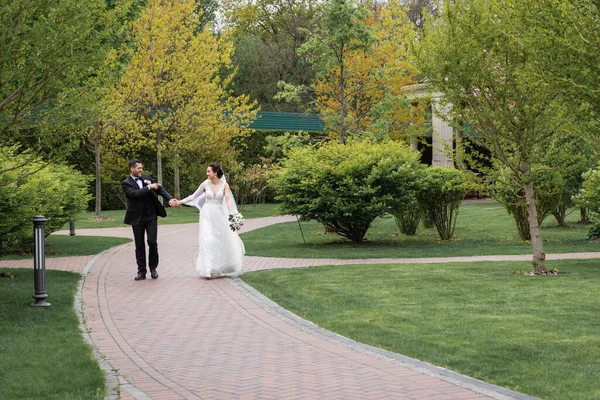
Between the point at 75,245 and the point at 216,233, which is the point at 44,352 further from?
the point at 75,245

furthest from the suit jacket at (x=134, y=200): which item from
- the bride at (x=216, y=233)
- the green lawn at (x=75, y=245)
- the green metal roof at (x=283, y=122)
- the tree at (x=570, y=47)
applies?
the green metal roof at (x=283, y=122)

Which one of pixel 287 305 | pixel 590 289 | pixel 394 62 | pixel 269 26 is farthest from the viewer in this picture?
pixel 269 26

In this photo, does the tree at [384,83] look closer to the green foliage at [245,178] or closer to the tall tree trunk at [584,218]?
the green foliage at [245,178]

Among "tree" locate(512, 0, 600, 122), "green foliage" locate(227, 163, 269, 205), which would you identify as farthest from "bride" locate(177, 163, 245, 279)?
→ "green foliage" locate(227, 163, 269, 205)

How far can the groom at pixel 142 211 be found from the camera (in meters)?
13.7

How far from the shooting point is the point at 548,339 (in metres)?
8.52

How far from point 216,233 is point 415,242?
756cm

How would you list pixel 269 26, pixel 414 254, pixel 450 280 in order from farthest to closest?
pixel 269 26 < pixel 414 254 < pixel 450 280

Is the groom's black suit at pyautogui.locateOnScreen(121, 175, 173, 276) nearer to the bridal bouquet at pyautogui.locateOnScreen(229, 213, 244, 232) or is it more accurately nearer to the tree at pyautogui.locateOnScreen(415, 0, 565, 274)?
the bridal bouquet at pyautogui.locateOnScreen(229, 213, 244, 232)

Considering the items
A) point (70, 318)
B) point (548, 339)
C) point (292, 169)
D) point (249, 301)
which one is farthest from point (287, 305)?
point (292, 169)

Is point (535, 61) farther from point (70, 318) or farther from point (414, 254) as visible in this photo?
point (414, 254)

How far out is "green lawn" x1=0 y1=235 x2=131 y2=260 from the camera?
690 inches

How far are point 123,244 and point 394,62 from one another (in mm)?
18858

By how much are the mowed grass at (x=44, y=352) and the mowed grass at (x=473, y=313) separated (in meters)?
2.82
